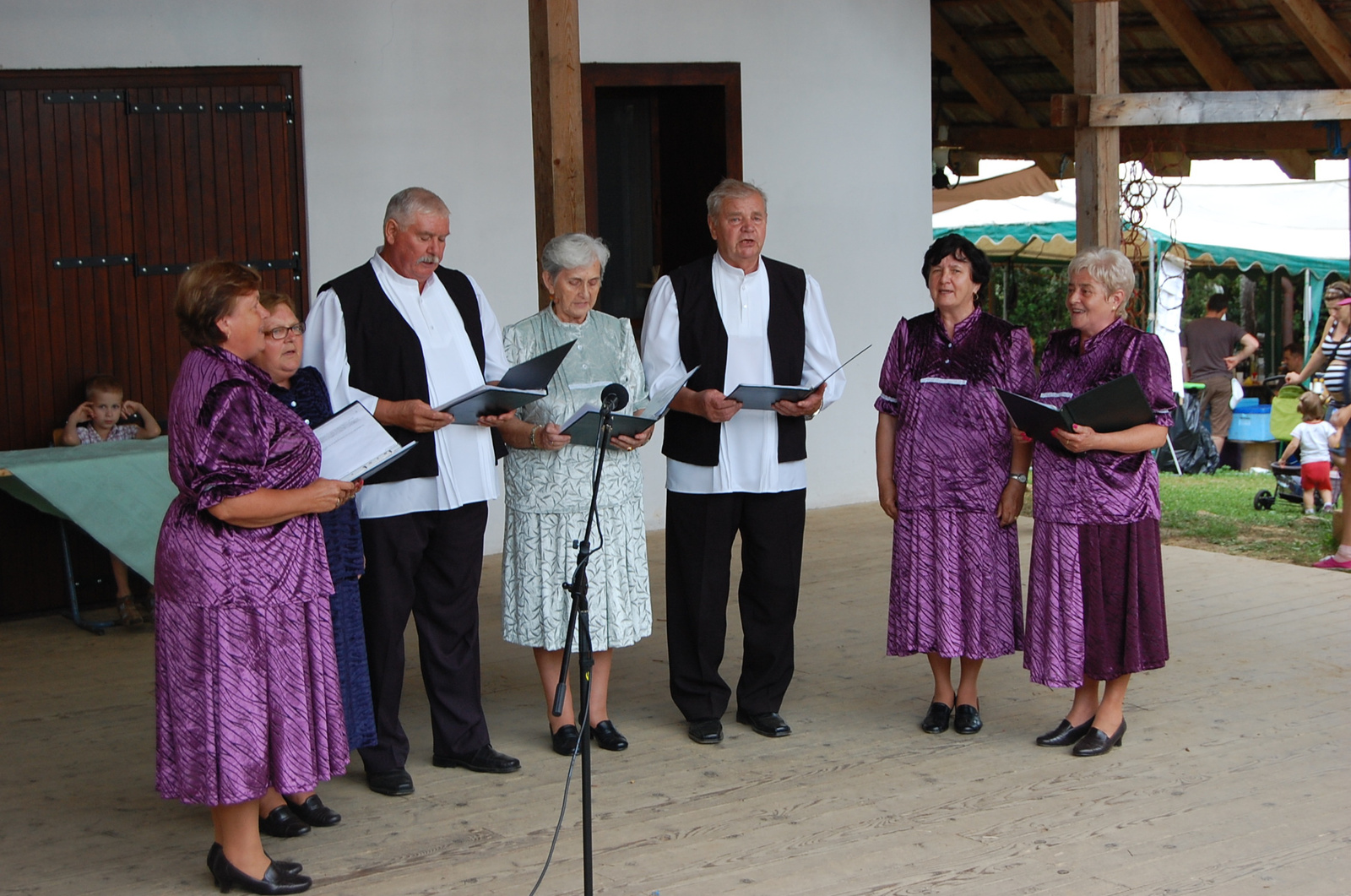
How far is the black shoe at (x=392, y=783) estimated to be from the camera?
3.92m

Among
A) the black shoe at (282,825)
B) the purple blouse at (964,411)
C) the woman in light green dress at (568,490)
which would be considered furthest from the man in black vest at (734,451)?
the black shoe at (282,825)

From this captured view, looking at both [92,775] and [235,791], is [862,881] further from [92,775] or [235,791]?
[92,775]

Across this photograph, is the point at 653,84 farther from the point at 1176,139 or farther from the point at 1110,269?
the point at 1110,269

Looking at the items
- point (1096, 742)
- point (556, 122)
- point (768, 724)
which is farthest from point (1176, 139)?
point (768, 724)

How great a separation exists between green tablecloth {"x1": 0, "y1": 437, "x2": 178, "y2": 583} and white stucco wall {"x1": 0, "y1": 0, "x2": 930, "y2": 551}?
1.53 meters

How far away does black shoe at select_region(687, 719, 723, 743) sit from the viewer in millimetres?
4344

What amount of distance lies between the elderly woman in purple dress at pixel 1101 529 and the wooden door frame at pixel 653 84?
3.87 m

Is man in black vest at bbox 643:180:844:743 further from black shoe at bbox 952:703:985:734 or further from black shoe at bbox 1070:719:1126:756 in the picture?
black shoe at bbox 1070:719:1126:756

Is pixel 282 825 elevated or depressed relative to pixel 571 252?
depressed

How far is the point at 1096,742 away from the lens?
13.6ft

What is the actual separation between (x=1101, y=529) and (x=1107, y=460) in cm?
20

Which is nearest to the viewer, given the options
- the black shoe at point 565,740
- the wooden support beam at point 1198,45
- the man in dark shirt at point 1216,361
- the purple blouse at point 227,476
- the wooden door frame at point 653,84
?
the purple blouse at point 227,476

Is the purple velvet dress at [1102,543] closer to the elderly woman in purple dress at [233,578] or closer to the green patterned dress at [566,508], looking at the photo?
the green patterned dress at [566,508]

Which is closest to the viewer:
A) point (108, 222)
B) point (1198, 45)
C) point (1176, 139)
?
point (108, 222)
